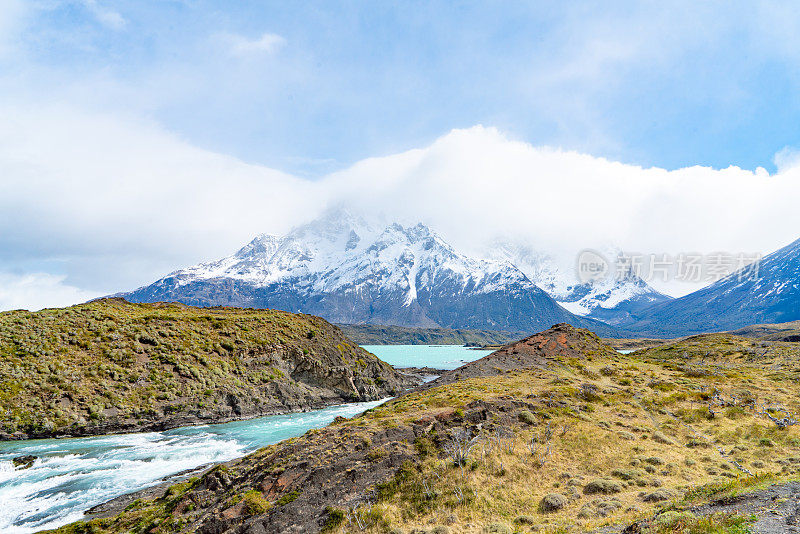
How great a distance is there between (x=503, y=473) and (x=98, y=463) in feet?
128

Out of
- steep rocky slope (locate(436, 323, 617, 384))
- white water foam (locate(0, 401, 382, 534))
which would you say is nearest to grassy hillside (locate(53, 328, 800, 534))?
white water foam (locate(0, 401, 382, 534))

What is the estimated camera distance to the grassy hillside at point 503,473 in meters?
20.1

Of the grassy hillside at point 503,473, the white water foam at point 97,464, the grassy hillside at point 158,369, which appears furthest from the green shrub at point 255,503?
the grassy hillside at point 158,369

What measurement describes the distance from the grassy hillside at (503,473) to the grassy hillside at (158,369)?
31203 millimetres

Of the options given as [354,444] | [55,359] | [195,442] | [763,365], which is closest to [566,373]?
[354,444]

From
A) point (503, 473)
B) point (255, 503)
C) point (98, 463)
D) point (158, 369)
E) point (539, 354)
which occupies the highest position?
point (158, 369)

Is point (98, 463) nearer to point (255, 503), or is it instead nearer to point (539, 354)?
point (255, 503)

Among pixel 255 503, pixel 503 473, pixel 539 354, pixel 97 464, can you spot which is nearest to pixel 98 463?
pixel 97 464

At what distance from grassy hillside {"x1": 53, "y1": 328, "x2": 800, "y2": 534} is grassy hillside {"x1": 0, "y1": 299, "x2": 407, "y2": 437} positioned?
31.2m

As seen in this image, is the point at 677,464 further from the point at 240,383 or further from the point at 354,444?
the point at 240,383

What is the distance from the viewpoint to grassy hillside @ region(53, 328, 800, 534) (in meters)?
20.1

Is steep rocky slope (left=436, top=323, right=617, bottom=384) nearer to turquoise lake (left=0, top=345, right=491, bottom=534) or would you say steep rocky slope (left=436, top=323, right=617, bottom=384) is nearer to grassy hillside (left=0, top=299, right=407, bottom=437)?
turquoise lake (left=0, top=345, right=491, bottom=534)

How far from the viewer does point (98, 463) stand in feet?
128

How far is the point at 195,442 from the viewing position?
47.7 meters
